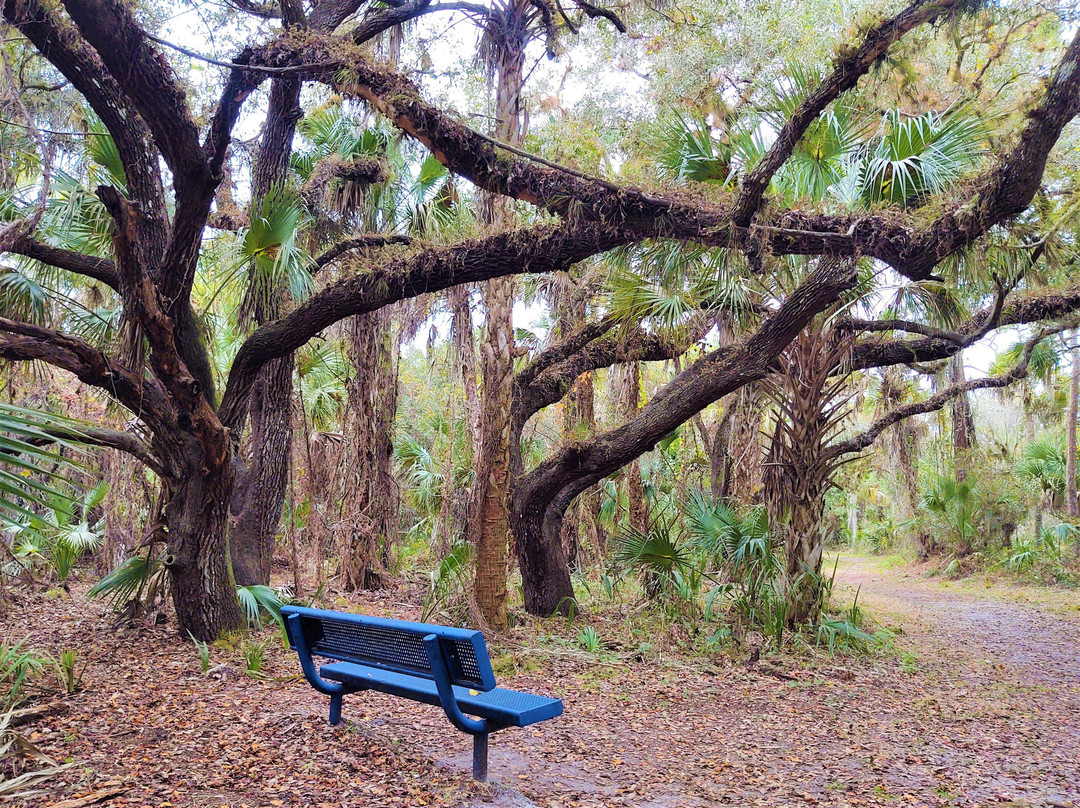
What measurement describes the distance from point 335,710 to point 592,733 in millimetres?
1643

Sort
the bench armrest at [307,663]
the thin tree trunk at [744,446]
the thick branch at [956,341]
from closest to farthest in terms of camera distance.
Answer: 1. the bench armrest at [307,663]
2. the thick branch at [956,341]
3. the thin tree trunk at [744,446]

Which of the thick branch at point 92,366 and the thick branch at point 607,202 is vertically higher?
the thick branch at point 607,202

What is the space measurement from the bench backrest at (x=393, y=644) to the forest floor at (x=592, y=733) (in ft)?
1.56

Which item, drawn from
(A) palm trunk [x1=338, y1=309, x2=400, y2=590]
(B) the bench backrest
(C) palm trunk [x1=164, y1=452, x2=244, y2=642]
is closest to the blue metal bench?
(B) the bench backrest

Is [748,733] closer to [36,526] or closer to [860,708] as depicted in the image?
[860,708]

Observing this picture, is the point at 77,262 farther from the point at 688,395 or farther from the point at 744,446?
the point at 744,446

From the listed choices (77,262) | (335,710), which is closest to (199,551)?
(335,710)

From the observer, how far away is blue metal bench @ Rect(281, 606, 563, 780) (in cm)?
347

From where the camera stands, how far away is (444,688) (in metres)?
3.57

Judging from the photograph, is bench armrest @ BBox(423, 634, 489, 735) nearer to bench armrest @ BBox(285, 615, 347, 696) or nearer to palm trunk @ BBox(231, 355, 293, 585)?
bench armrest @ BBox(285, 615, 347, 696)

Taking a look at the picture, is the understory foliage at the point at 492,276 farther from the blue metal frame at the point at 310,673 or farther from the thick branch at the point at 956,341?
the blue metal frame at the point at 310,673

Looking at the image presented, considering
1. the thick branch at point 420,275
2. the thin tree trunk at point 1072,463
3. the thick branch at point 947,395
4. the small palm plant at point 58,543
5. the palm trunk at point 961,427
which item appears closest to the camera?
the thick branch at point 420,275

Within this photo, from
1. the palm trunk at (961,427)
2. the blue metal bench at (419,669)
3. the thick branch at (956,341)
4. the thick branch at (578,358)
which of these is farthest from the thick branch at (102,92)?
the palm trunk at (961,427)

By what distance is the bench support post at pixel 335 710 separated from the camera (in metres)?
4.39
